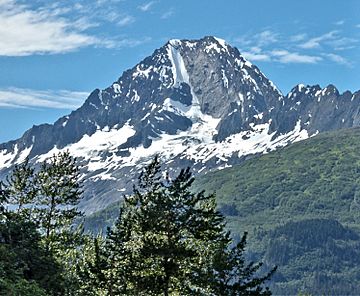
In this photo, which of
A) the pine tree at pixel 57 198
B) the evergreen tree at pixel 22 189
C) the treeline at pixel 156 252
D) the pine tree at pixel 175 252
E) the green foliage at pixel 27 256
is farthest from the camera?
the evergreen tree at pixel 22 189

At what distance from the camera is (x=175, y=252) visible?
1882 inches

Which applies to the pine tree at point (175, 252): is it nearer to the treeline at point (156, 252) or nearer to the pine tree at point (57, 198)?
the treeline at point (156, 252)

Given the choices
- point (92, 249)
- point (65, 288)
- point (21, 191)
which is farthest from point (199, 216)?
point (21, 191)

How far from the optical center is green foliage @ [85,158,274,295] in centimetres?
4844

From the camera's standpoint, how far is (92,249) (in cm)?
6469

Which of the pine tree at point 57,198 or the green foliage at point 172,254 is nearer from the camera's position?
the green foliage at point 172,254

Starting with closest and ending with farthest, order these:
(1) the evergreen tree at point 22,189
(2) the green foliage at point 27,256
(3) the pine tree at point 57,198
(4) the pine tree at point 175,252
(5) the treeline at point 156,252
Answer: (2) the green foliage at point 27,256 → (5) the treeline at point 156,252 → (4) the pine tree at point 175,252 → (3) the pine tree at point 57,198 → (1) the evergreen tree at point 22,189

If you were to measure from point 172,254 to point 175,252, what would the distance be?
26 centimetres

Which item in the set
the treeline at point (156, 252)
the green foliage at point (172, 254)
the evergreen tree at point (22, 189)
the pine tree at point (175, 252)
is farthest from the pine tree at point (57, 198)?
the pine tree at point (175, 252)

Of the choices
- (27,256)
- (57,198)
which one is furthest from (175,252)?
(57,198)

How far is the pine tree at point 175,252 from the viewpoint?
4841 centimetres

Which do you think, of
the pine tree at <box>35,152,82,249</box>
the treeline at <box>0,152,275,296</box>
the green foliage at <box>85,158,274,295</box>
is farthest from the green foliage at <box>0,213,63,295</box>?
the pine tree at <box>35,152,82,249</box>

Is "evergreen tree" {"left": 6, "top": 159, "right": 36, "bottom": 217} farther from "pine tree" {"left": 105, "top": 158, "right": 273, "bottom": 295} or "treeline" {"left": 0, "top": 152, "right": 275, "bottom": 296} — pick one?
"pine tree" {"left": 105, "top": 158, "right": 273, "bottom": 295}

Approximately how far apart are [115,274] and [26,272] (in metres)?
7.58
